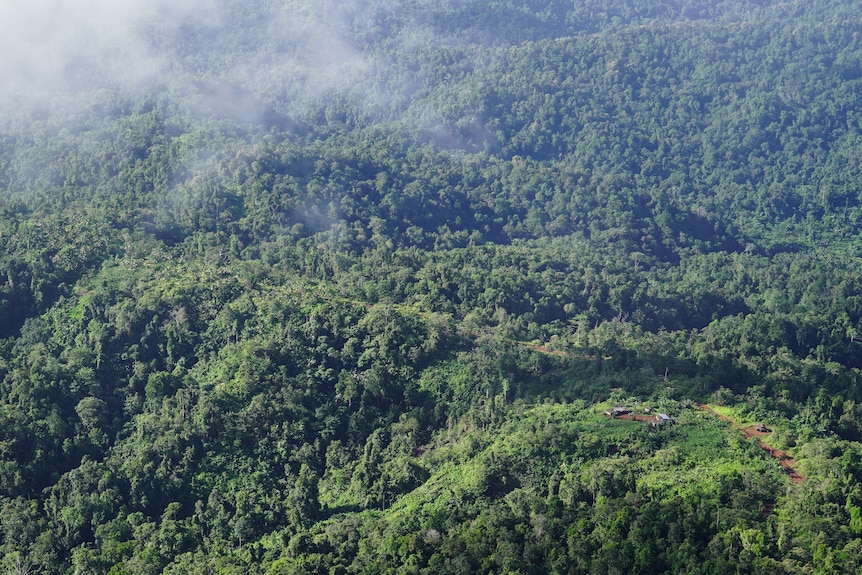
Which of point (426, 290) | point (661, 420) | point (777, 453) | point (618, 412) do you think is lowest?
point (426, 290)

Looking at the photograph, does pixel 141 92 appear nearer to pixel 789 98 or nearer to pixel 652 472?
pixel 789 98

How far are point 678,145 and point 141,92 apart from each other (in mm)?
70216

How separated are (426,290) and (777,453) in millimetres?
36296

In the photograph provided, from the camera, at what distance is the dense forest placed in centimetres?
5744

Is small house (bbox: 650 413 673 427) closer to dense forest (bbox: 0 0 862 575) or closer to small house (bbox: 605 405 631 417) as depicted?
dense forest (bbox: 0 0 862 575)

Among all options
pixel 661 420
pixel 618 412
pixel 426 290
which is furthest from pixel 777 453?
pixel 426 290

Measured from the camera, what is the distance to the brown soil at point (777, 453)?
185 feet

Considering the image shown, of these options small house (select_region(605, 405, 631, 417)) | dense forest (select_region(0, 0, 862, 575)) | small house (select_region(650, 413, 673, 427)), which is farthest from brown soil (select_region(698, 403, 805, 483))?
small house (select_region(605, 405, 631, 417))

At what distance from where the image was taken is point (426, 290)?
88.9 m

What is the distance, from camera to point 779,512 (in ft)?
171

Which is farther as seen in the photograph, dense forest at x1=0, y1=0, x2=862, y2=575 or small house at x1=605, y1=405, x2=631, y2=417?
small house at x1=605, y1=405, x2=631, y2=417

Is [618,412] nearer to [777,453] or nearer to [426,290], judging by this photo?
[777,453]

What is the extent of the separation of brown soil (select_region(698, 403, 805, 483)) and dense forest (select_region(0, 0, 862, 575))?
0.75 ft

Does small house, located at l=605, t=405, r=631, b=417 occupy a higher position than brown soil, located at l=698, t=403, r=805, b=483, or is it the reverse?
brown soil, located at l=698, t=403, r=805, b=483
